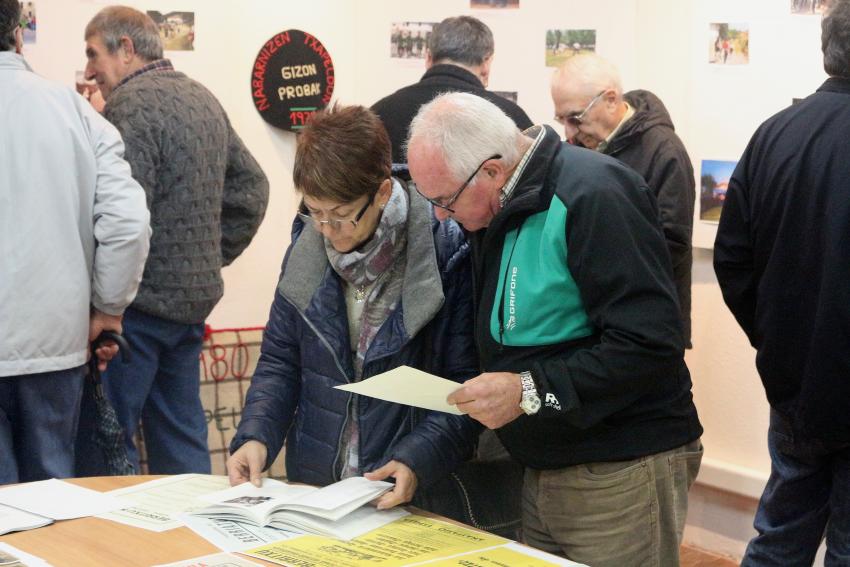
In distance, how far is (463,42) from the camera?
3422 mm

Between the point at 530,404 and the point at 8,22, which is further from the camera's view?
the point at 8,22

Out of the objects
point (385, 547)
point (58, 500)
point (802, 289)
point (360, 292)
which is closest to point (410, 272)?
point (360, 292)

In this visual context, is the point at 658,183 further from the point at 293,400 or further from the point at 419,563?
the point at 419,563

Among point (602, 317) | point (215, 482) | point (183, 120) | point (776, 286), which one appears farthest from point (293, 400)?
point (183, 120)

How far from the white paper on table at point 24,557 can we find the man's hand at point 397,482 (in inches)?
22.4

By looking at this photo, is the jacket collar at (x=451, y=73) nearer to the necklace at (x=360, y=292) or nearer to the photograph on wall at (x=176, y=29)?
the photograph on wall at (x=176, y=29)

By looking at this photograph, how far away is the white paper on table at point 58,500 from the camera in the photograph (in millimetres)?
2004

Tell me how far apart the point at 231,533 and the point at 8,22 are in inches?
59.7

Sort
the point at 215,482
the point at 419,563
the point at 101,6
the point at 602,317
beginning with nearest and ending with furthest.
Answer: the point at 419,563
the point at 602,317
the point at 215,482
the point at 101,6

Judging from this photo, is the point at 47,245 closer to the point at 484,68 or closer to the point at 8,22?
the point at 8,22

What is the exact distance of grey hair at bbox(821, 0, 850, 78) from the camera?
7.89 ft

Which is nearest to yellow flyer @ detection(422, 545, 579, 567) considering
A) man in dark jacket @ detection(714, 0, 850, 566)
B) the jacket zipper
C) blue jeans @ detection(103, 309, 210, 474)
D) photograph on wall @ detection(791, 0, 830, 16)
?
the jacket zipper

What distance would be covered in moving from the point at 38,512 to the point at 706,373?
2681mm

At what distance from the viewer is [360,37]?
170 inches
